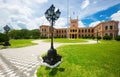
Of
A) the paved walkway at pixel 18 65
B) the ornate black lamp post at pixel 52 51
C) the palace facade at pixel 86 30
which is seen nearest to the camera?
the paved walkway at pixel 18 65

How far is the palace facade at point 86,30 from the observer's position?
58725mm

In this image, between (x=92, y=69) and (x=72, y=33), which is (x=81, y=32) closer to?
(x=72, y=33)

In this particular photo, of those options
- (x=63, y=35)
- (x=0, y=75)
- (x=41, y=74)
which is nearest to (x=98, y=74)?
(x=41, y=74)

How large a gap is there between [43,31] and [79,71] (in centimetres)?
7968

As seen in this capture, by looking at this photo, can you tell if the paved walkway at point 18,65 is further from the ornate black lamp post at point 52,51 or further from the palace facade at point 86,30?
the palace facade at point 86,30

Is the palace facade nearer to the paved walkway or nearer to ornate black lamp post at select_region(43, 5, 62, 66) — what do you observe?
the paved walkway

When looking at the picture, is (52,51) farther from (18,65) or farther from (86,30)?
(86,30)

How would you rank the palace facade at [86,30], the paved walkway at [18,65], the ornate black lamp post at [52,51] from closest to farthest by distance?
1. the paved walkway at [18,65]
2. the ornate black lamp post at [52,51]
3. the palace facade at [86,30]

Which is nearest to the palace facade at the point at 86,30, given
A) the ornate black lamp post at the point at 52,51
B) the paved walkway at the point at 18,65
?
the paved walkway at the point at 18,65

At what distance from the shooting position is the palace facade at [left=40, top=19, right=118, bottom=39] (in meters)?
58.7

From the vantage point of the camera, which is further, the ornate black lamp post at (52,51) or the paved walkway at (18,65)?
the ornate black lamp post at (52,51)

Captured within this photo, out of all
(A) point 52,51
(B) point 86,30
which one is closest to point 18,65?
(A) point 52,51

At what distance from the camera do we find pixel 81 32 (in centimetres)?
8438

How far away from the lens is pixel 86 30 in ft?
275
